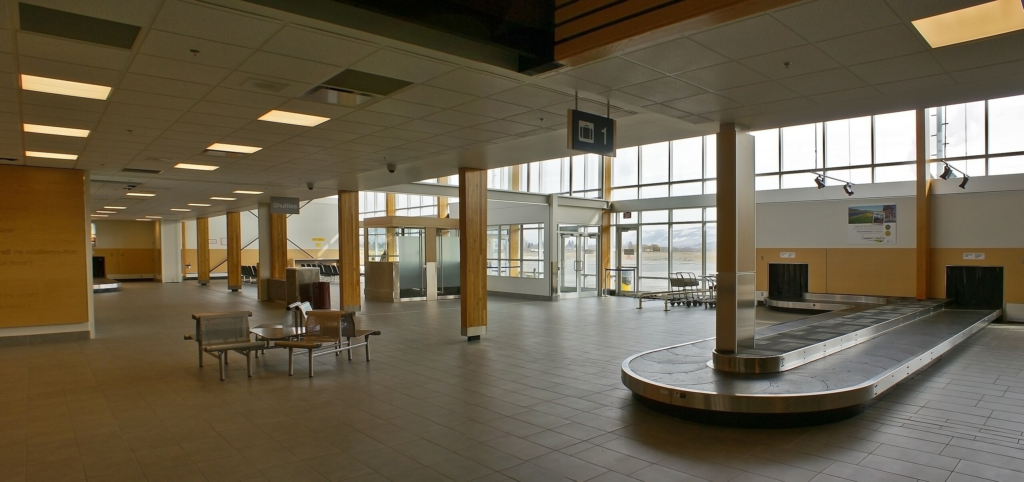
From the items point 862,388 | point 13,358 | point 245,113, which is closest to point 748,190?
point 862,388

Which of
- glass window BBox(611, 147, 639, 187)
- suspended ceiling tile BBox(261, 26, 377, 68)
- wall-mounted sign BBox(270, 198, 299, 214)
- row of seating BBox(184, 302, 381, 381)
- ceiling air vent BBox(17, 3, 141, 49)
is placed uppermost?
glass window BBox(611, 147, 639, 187)

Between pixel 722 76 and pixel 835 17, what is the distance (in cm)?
128

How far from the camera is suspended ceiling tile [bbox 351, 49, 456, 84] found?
4500 millimetres

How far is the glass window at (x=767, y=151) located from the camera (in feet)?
56.0

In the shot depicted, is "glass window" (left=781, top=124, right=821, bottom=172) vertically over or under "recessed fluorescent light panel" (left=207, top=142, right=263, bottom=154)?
over

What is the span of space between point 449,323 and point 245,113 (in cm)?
718

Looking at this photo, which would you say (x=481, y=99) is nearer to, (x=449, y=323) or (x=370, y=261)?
(x=449, y=323)

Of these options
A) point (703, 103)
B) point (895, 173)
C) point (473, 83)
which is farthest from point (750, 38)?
point (895, 173)

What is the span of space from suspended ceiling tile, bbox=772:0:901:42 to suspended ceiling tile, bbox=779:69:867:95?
94 centimetres

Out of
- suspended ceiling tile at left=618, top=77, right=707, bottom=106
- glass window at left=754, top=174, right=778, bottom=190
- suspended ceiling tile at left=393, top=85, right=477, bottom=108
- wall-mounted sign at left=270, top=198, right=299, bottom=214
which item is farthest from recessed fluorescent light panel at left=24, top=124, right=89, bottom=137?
glass window at left=754, top=174, right=778, bottom=190

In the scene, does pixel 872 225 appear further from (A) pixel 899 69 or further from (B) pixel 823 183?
(A) pixel 899 69

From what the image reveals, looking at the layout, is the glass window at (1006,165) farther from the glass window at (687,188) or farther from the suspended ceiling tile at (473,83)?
the suspended ceiling tile at (473,83)

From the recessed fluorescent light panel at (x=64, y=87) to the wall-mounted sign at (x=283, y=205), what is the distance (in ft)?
32.9

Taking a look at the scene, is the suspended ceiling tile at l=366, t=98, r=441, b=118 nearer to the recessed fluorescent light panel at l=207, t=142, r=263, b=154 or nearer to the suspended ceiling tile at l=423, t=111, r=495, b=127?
the suspended ceiling tile at l=423, t=111, r=495, b=127
